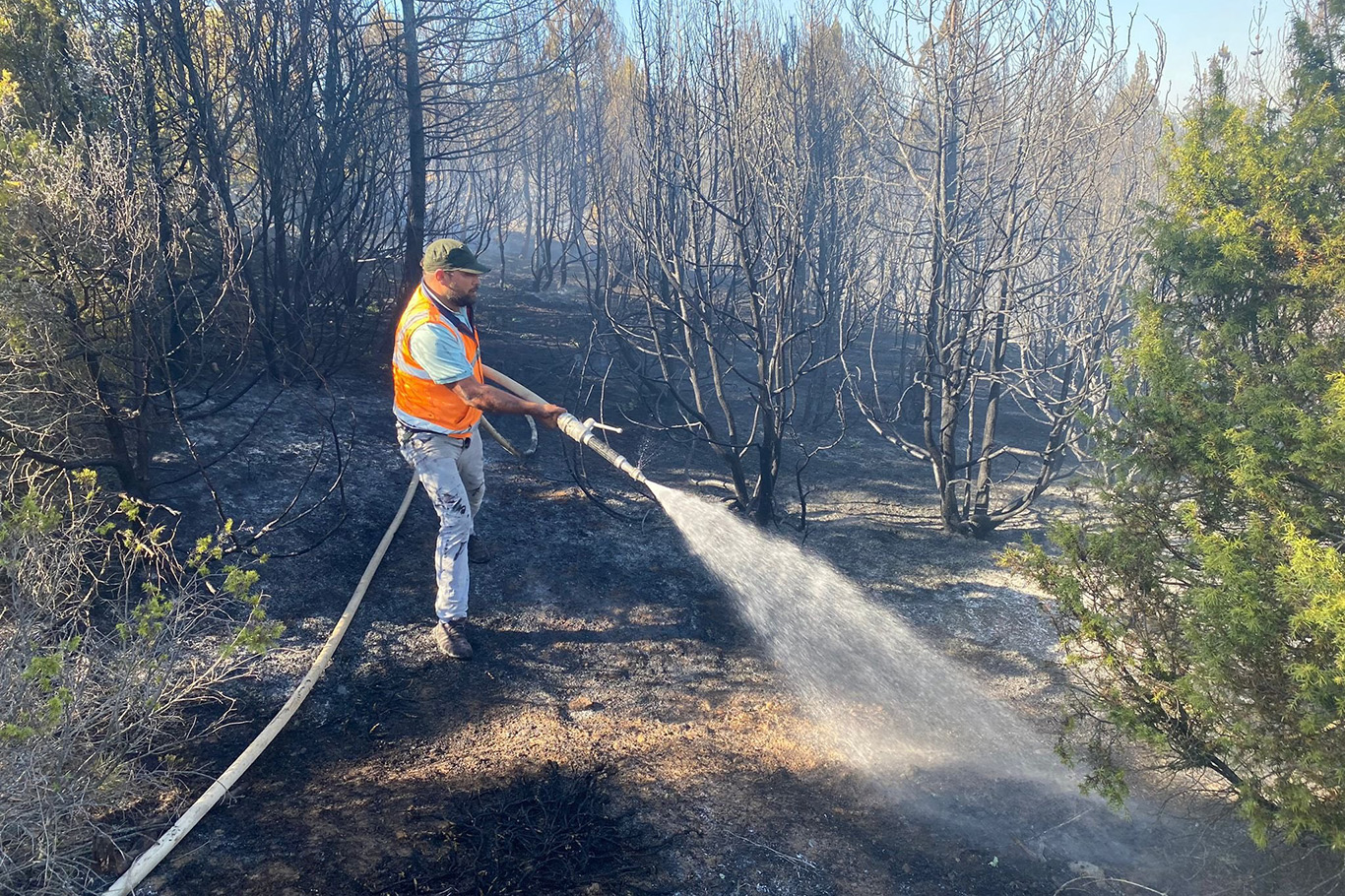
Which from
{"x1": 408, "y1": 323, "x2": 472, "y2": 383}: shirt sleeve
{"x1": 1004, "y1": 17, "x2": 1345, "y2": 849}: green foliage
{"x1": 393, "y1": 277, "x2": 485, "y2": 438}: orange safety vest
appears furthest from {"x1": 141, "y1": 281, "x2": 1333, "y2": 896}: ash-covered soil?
{"x1": 408, "y1": 323, "x2": 472, "y2": 383}: shirt sleeve

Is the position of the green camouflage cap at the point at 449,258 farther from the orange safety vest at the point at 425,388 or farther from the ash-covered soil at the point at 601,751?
the ash-covered soil at the point at 601,751

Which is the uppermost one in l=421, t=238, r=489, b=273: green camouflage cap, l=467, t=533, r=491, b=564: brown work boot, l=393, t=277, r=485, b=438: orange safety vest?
l=421, t=238, r=489, b=273: green camouflage cap

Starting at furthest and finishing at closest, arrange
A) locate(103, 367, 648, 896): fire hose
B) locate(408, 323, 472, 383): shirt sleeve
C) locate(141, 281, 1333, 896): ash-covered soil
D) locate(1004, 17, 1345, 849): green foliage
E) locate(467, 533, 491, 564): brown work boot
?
locate(467, 533, 491, 564): brown work boot, locate(408, 323, 472, 383): shirt sleeve, locate(141, 281, 1333, 896): ash-covered soil, locate(103, 367, 648, 896): fire hose, locate(1004, 17, 1345, 849): green foliage

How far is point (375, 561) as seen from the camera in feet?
15.3

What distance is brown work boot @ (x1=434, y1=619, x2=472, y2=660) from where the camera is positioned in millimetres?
4102

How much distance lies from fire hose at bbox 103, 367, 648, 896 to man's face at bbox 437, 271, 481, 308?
2.19 feet

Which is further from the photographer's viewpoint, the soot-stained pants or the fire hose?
the soot-stained pants

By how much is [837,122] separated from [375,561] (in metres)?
8.63

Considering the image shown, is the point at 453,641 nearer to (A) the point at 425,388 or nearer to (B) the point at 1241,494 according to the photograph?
(A) the point at 425,388

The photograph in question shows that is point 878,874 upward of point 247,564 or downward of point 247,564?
downward

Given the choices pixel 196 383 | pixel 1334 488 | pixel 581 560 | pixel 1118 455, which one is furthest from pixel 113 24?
pixel 1334 488

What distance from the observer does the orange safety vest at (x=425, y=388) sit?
4020 millimetres

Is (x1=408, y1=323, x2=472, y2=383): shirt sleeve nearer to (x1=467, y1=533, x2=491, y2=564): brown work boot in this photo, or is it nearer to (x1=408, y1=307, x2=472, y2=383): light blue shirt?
(x1=408, y1=307, x2=472, y2=383): light blue shirt

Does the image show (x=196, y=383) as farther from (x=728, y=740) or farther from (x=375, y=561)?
(x=728, y=740)
